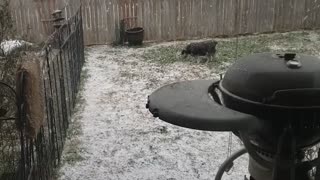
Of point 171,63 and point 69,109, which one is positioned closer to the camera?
point 69,109

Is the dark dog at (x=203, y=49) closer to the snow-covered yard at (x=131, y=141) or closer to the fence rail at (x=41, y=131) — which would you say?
the snow-covered yard at (x=131, y=141)

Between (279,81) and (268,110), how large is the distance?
17 cm

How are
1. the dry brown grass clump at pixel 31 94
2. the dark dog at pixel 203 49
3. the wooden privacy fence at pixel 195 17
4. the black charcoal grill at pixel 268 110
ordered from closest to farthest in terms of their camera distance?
the black charcoal grill at pixel 268 110 < the dry brown grass clump at pixel 31 94 < the dark dog at pixel 203 49 < the wooden privacy fence at pixel 195 17

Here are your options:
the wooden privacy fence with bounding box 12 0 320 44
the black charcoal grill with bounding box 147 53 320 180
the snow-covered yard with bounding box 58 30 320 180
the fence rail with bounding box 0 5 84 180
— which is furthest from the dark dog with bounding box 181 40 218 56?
the black charcoal grill with bounding box 147 53 320 180

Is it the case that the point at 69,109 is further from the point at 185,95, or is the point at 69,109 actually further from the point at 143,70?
the point at 185,95

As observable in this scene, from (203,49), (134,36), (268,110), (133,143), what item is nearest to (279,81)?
(268,110)

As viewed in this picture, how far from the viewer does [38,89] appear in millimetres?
2908

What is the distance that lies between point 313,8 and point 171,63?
5674 mm

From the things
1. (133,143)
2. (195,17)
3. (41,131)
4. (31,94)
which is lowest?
(133,143)

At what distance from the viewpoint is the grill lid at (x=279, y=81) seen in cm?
206

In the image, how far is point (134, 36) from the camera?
10.8 m

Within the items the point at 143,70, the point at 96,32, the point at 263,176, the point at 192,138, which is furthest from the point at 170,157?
the point at 96,32

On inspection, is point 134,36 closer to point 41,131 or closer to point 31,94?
point 41,131

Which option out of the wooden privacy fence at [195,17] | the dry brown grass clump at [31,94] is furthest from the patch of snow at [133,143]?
the wooden privacy fence at [195,17]
